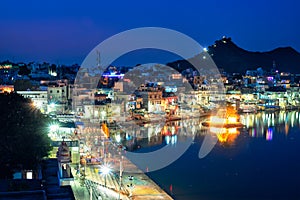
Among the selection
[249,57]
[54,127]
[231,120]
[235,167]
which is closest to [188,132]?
[231,120]

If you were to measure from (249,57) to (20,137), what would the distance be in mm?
58083

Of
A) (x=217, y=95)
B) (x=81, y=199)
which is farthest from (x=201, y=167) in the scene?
(x=217, y=95)

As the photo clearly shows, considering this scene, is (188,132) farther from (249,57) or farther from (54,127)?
(249,57)

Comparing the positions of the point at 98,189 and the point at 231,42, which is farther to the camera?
the point at 231,42

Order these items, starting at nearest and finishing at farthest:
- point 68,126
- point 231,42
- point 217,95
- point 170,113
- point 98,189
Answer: point 98,189
point 68,126
point 170,113
point 217,95
point 231,42

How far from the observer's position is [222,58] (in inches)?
2285

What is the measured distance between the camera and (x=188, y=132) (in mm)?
12852

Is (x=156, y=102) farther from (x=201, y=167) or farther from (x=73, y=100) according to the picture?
(x=201, y=167)

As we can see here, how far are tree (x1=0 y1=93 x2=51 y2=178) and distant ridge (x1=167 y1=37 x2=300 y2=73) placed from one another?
4926 centimetres

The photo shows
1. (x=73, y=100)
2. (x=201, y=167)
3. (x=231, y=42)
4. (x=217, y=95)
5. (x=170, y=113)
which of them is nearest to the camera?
(x=201, y=167)

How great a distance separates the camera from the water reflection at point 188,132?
10938 millimetres

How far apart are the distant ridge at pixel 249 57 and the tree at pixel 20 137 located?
49259mm

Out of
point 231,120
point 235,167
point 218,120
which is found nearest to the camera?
point 235,167

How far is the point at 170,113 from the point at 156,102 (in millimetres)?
781
